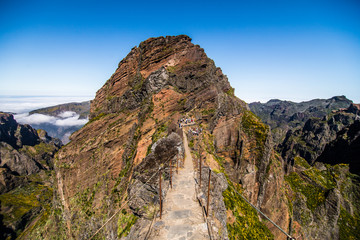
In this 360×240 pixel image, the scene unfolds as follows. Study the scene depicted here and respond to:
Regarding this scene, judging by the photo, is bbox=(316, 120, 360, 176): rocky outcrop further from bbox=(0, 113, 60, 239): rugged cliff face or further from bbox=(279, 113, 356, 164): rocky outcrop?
bbox=(0, 113, 60, 239): rugged cliff face

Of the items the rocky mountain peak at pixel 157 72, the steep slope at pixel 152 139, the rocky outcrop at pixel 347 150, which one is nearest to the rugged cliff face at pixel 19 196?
the steep slope at pixel 152 139

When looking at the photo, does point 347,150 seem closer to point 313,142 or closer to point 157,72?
point 313,142

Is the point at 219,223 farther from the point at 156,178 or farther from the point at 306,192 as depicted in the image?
the point at 306,192

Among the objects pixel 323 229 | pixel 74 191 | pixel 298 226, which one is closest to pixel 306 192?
pixel 323 229

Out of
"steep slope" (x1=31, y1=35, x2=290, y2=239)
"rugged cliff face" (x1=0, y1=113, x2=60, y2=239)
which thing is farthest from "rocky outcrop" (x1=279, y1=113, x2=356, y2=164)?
"rugged cliff face" (x1=0, y1=113, x2=60, y2=239)

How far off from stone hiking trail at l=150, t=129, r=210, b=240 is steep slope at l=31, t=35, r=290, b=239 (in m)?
11.2

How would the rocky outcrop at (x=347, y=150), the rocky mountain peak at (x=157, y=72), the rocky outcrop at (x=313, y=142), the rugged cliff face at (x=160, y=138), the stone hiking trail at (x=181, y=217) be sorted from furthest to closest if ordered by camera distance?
the rocky outcrop at (x=313, y=142), the rocky outcrop at (x=347, y=150), the rocky mountain peak at (x=157, y=72), the rugged cliff face at (x=160, y=138), the stone hiking trail at (x=181, y=217)

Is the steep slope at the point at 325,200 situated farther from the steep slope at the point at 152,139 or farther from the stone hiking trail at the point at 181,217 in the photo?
the stone hiking trail at the point at 181,217

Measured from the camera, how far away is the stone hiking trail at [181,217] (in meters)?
10.5

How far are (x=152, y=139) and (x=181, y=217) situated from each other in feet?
67.2

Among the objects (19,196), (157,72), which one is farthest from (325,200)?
(19,196)

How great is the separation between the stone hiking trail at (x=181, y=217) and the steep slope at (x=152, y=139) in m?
11.2

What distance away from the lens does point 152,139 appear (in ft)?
103

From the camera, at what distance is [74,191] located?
40.4 m
